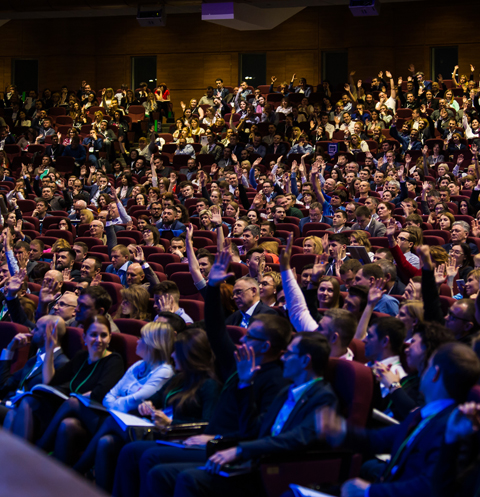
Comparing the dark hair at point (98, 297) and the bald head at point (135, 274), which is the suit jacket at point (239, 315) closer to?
the dark hair at point (98, 297)

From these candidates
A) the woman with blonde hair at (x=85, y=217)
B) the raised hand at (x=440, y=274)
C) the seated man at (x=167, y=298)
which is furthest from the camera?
the woman with blonde hair at (x=85, y=217)

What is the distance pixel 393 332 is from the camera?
211cm

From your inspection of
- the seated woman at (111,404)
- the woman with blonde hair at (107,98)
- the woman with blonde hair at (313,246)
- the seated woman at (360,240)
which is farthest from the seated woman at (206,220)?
the woman with blonde hair at (107,98)

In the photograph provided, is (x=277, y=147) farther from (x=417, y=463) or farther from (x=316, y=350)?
(x=417, y=463)

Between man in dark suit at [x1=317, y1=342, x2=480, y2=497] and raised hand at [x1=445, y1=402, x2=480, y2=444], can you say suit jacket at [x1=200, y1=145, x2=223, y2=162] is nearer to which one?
man in dark suit at [x1=317, y1=342, x2=480, y2=497]

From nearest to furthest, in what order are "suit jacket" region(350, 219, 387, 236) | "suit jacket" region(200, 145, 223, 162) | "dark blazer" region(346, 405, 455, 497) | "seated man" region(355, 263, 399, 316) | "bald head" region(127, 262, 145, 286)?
"dark blazer" region(346, 405, 455, 497), "seated man" region(355, 263, 399, 316), "bald head" region(127, 262, 145, 286), "suit jacket" region(350, 219, 387, 236), "suit jacket" region(200, 145, 223, 162)

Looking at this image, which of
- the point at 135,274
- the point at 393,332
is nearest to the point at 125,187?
the point at 135,274

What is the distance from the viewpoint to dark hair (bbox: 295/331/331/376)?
184cm

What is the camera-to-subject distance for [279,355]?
79.4 inches

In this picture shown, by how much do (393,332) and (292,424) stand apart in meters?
0.51

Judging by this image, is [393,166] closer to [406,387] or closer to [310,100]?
[310,100]

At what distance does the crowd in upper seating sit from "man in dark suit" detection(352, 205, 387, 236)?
1cm

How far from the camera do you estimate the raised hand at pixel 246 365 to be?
186cm

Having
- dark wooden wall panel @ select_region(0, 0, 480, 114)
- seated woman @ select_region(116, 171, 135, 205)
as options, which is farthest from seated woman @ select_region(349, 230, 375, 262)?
dark wooden wall panel @ select_region(0, 0, 480, 114)
